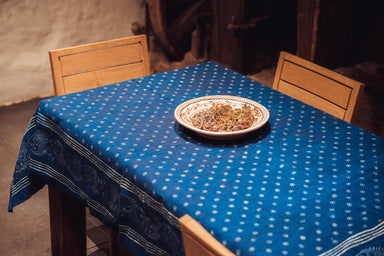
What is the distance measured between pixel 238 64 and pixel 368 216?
2730mm

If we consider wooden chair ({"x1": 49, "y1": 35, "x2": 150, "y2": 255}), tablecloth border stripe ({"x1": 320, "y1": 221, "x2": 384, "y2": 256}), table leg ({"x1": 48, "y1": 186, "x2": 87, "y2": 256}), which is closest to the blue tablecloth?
tablecloth border stripe ({"x1": 320, "y1": 221, "x2": 384, "y2": 256})

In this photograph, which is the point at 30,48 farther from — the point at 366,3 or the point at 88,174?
the point at 366,3

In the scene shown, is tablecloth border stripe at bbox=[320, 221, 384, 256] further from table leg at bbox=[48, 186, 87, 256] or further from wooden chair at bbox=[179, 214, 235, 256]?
table leg at bbox=[48, 186, 87, 256]

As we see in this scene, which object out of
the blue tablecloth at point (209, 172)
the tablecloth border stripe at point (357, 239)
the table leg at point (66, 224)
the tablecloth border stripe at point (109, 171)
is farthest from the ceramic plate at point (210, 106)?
the table leg at point (66, 224)

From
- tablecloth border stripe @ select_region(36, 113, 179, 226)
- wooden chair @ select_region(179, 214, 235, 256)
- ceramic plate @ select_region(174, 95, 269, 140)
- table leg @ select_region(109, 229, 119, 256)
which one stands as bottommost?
table leg @ select_region(109, 229, 119, 256)

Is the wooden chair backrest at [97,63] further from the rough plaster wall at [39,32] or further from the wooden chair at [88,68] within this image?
the rough plaster wall at [39,32]

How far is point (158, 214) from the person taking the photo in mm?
1433

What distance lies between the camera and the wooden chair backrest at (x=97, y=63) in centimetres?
233

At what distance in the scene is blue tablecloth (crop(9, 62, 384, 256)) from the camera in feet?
4.23

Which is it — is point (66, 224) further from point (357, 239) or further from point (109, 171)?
point (357, 239)

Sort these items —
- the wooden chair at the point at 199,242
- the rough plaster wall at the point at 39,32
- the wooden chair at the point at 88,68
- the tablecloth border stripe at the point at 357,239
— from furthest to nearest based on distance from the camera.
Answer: the rough plaster wall at the point at 39,32 < the wooden chair at the point at 88,68 < the tablecloth border stripe at the point at 357,239 < the wooden chair at the point at 199,242

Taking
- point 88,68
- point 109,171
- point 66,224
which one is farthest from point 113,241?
point 88,68

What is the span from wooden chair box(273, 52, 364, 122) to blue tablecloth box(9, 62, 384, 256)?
7.0 inches

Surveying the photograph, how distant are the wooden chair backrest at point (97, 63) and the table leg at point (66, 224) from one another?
Answer: 545mm
